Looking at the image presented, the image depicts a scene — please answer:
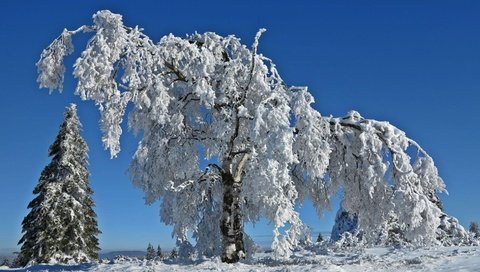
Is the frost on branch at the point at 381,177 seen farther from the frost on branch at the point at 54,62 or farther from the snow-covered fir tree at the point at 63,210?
the snow-covered fir tree at the point at 63,210

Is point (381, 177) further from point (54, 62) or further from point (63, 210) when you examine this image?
point (63, 210)

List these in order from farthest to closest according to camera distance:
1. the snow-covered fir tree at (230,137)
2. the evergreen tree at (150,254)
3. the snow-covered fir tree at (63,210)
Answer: the snow-covered fir tree at (63,210) < the evergreen tree at (150,254) < the snow-covered fir tree at (230,137)

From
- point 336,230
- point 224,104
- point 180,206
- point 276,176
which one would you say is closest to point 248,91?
point 224,104

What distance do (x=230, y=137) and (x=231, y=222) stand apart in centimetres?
297

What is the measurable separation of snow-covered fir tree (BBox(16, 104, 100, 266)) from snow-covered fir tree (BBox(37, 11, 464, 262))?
17391mm

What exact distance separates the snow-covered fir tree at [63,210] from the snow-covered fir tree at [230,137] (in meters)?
17.4

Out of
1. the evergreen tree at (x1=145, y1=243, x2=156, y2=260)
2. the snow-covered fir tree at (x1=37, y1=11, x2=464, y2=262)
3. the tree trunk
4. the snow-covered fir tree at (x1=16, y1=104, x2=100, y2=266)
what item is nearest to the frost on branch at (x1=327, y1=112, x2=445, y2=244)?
the snow-covered fir tree at (x1=37, y1=11, x2=464, y2=262)

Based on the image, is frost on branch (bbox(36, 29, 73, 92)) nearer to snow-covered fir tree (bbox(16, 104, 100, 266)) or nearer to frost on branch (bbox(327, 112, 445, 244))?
frost on branch (bbox(327, 112, 445, 244))

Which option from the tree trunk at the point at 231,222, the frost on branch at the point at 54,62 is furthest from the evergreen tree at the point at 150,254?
the frost on branch at the point at 54,62

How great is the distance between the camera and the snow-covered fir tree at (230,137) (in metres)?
15.3

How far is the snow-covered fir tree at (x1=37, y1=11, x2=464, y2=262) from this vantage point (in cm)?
1531

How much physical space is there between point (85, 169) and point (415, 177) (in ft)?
80.4

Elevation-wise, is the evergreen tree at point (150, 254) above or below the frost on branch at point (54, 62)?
below

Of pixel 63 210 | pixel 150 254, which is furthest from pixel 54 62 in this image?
pixel 150 254
